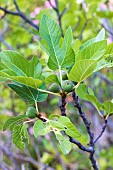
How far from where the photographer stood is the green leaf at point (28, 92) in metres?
0.83

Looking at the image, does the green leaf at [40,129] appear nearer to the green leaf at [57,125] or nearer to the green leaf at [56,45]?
the green leaf at [57,125]

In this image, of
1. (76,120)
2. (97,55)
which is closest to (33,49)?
(76,120)

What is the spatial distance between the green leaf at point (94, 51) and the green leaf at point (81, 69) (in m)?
0.03

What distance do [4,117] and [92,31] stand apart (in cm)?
82

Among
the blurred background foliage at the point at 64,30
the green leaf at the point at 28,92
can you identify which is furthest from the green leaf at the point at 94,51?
the blurred background foliage at the point at 64,30

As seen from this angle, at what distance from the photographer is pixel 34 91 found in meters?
0.85

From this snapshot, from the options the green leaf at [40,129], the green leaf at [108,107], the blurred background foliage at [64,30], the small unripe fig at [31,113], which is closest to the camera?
the green leaf at [40,129]

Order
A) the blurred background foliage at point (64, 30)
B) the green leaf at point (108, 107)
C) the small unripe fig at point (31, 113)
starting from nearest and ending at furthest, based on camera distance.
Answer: the small unripe fig at point (31, 113) → the green leaf at point (108, 107) → the blurred background foliage at point (64, 30)

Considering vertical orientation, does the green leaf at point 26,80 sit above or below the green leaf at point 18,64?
below

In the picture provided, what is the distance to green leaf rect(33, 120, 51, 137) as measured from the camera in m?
0.72

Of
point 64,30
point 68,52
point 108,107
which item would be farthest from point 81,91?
point 64,30

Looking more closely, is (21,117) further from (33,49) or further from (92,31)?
(33,49)

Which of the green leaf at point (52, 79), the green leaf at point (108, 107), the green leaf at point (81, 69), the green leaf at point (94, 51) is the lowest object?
the green leaf at point (108, 107)

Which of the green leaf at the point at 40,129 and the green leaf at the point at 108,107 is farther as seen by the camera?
the green leaf at the point at 108,107
